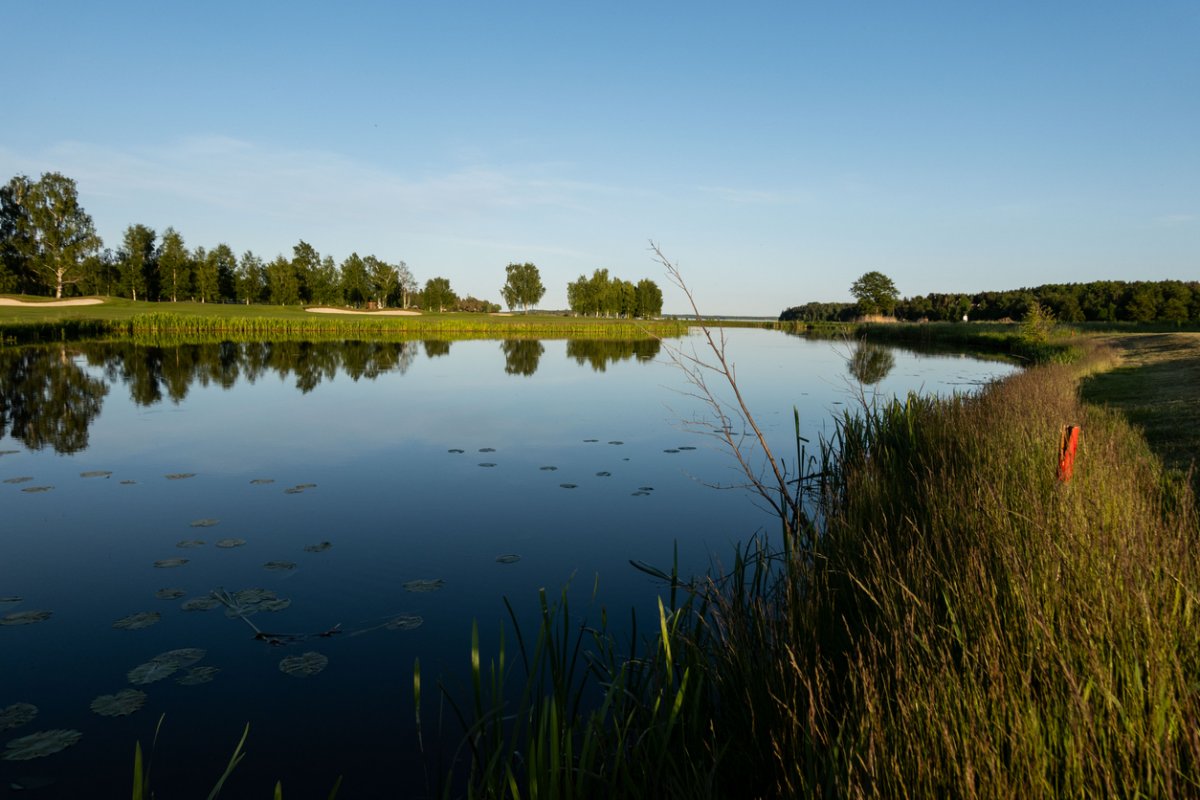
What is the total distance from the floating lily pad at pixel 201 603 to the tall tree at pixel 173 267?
280ft

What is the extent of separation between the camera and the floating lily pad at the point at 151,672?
16.1 ft

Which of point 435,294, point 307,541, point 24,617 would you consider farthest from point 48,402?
point 435,294

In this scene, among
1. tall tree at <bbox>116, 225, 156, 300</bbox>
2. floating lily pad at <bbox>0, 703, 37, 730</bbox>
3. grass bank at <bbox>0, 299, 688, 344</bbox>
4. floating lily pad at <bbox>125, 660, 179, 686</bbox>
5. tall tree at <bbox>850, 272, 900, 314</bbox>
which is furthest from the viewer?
tall tree at <bbox>850, 272, 900, 314</bbox>

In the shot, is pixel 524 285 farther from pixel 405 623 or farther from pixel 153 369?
pixel 405 623

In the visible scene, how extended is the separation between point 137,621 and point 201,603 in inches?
19.9

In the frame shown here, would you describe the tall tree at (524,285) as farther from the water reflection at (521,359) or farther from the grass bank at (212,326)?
the water reflection at (521,359)

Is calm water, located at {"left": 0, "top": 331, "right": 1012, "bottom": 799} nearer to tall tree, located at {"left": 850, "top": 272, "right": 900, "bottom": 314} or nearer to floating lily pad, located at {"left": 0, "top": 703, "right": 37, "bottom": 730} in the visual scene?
floating lily pad, located at {"left": 0, "top": 703, "right": 37, "bottom": 730}

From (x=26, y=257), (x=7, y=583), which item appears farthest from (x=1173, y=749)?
(x=26, y=257)

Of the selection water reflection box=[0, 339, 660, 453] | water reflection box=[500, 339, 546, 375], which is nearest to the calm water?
water reflection box=[0, 339, 660, 453]

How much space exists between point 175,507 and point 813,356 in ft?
130

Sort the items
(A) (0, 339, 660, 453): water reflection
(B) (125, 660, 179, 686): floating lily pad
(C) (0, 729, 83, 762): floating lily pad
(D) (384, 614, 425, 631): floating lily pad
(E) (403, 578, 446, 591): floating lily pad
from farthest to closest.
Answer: (A) (0, 339, 660, 453): water reflection
(E) (403, 578, 446, 591): floating lily pad
(D) (384, 614, 425, 631): floating lily pad
(B) (125, 660, 179, 686): floating lily pad
(C) (0, 729, 83, 762): floating lily pad

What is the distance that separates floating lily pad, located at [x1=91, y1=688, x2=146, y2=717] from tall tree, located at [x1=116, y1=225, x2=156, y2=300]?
290 ft

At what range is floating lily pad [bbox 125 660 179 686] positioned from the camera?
491 centimetres

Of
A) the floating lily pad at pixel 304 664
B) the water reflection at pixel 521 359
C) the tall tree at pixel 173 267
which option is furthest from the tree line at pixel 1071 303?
the tall tree at pixel 173 267
